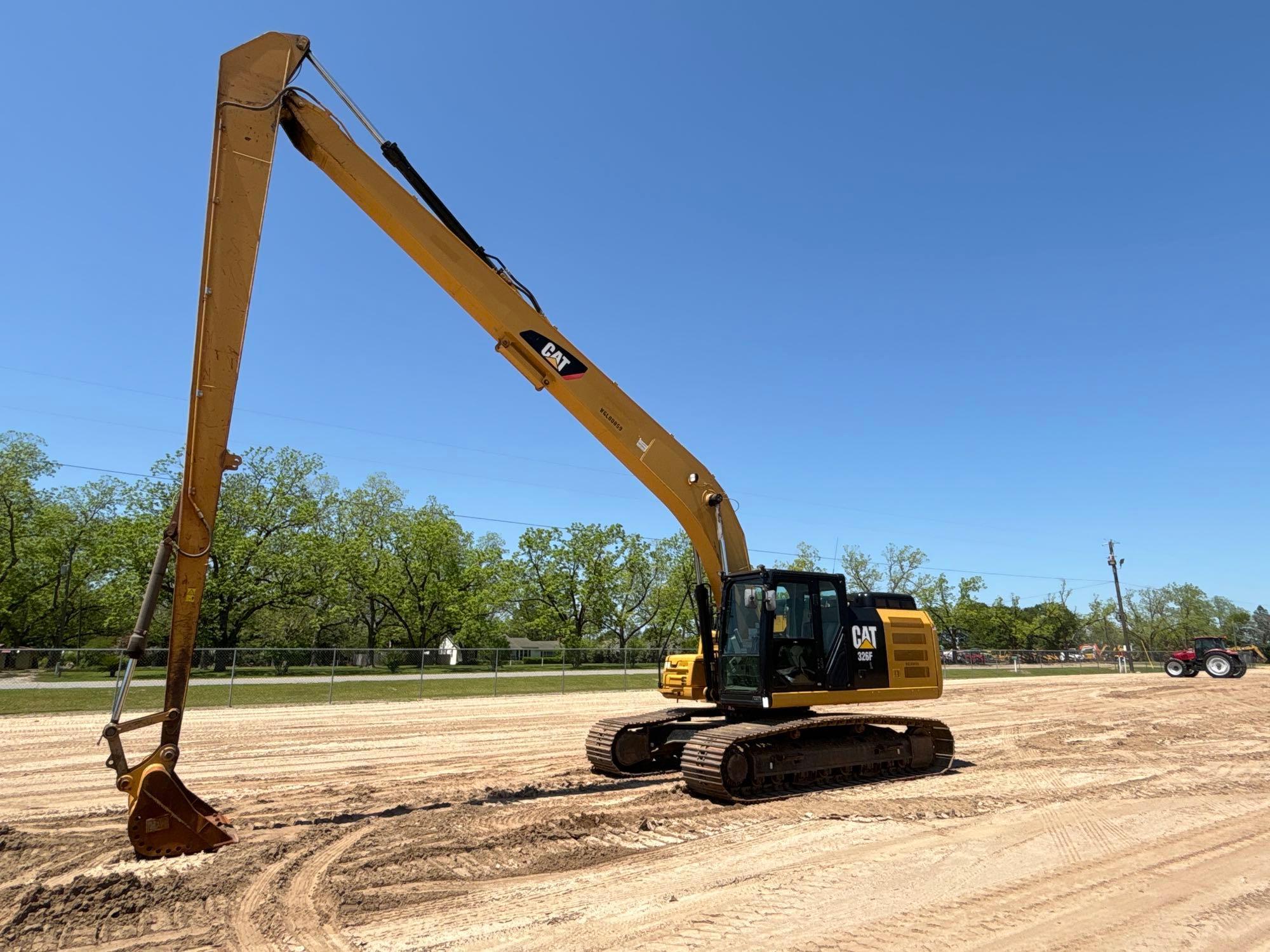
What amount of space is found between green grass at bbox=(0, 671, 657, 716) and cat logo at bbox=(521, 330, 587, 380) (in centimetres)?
1834

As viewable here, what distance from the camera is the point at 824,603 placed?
982cm

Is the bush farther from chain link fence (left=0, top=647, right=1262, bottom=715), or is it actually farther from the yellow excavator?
the yellow excavator

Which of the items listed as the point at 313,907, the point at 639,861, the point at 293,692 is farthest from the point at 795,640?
the point at 293,692

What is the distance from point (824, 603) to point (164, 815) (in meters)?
7.36

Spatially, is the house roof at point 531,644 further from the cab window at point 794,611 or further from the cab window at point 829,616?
the cab window at point 794,611

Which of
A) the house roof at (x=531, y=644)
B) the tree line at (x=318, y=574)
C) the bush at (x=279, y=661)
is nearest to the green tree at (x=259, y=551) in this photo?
the tree line at (x=318, y=574)

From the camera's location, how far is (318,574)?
145ft

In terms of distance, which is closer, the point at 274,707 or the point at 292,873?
the point at 292,873

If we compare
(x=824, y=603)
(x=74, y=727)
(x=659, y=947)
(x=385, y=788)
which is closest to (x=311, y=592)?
(x=74, y=727)

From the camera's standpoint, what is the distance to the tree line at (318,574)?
4153 cm

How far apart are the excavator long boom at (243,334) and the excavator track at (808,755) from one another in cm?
335

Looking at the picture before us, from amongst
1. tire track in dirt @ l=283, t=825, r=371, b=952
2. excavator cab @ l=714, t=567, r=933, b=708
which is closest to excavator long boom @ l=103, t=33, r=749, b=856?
tire track in dirt @ l=283, t=825, r=371, b=952

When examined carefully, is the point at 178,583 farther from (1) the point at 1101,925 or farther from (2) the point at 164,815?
(1) the point at 1101,925

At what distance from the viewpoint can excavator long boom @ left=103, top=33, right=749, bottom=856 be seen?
18.6 ft
